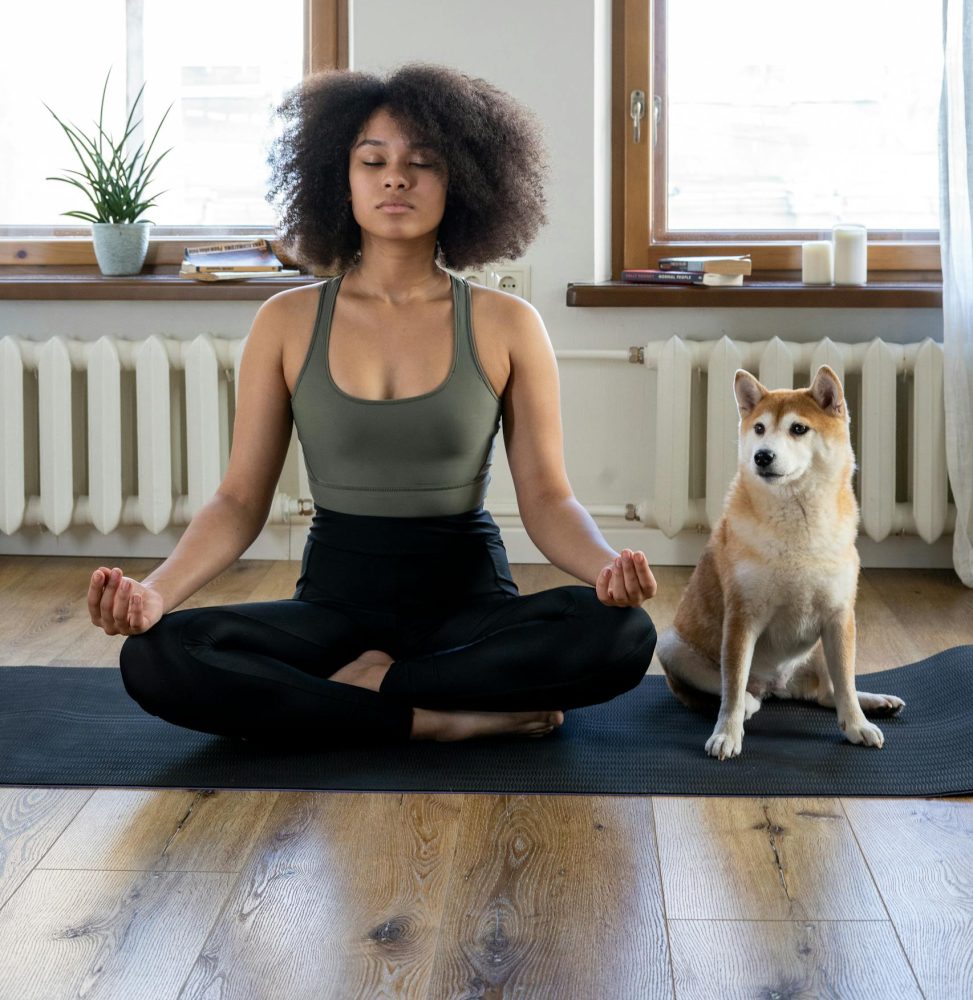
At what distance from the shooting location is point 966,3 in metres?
2.87

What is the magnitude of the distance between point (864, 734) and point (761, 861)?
46cm

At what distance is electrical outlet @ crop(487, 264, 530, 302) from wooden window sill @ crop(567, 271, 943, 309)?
4.7 inches

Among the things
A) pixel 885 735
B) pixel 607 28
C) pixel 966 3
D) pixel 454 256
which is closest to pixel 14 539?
pixel 454 256

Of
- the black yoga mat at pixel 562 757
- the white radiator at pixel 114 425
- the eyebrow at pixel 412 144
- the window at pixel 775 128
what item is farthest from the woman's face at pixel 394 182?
the window at pixel 775 128

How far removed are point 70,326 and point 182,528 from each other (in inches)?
23.3

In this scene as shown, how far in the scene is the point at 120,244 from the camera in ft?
10.7

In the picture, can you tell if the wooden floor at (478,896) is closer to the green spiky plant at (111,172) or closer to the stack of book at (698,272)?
the stack of book at (698,272)

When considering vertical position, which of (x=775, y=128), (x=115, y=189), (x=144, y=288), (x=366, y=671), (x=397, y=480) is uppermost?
(x=775, y=128)

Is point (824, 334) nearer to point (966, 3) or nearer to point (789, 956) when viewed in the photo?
point (966, 3)

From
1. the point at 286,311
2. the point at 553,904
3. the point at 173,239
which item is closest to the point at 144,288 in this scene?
the point at 173,239

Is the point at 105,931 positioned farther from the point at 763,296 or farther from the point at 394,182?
the point at 763,296

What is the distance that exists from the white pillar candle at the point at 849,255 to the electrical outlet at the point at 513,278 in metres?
0.75

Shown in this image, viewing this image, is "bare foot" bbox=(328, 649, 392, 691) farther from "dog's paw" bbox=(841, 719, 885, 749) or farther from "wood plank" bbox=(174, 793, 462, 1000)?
"dog's paw" bbox=(841, 719, 885, 749)

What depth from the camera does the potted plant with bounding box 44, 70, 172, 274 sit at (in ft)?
10.6
